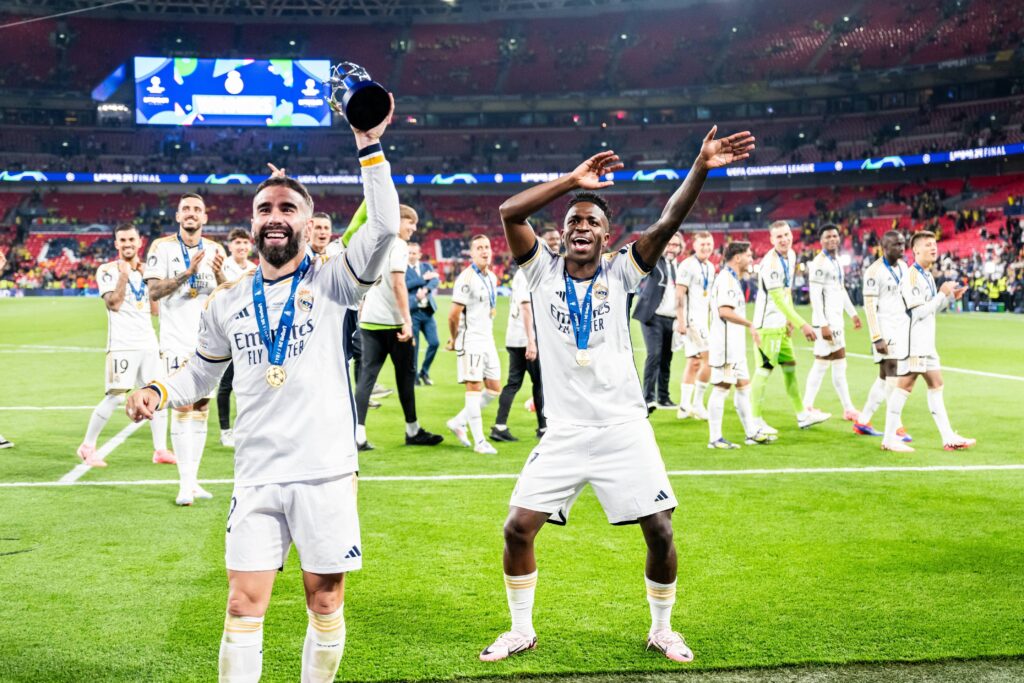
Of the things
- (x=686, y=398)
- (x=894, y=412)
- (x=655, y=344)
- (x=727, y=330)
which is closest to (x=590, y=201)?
(x=727, y=330)

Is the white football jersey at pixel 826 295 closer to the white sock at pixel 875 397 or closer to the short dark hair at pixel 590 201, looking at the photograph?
the white sock at pixel 875 397

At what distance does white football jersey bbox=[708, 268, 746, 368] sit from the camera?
9.19 meters

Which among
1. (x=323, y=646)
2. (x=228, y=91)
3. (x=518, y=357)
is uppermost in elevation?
(x=228, y=91)

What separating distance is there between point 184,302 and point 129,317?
87cm

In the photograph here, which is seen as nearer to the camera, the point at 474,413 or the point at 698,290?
the point at 474,413

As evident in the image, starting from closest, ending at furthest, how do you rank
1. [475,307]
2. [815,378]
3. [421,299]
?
[475,307] → [815,378] → [421,299]

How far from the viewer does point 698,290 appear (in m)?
11.4

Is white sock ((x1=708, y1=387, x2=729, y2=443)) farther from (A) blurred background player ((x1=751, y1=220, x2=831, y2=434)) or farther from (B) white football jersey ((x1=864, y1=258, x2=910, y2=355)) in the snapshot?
(B) white football jersey ((x1=864, y1=258, x2=910, y2=355))

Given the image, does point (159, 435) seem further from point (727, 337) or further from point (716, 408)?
point (727, 337)

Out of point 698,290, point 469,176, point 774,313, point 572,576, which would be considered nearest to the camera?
point 572,576

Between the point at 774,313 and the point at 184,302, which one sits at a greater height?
the point at 184,302

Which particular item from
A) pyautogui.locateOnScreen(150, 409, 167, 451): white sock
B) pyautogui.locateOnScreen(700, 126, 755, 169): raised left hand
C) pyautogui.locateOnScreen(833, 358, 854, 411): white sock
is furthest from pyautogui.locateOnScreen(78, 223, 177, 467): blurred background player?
pyautogui.locateOnScreen(833, 358, 854, 411): white sock

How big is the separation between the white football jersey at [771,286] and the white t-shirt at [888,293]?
0.86 meters

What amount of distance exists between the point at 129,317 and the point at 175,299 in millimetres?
842
